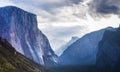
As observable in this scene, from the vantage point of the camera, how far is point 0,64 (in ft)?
655

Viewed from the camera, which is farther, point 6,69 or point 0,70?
point 6,69

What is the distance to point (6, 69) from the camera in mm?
191250

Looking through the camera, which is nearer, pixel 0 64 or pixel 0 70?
pixel 0 70

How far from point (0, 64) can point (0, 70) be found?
21.1 metres

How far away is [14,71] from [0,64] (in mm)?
12165

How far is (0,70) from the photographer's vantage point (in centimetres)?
17900

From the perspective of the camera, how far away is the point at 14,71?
194250mm

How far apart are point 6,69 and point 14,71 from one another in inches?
227

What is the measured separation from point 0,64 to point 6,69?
10.3 m

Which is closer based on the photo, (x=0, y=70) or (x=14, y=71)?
(x=0, y=70)
